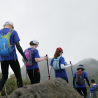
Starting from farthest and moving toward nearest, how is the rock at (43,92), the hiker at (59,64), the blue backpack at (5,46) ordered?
the hiker at (59,64) < the blue backpack at (5,46) < the rock at (43,92)

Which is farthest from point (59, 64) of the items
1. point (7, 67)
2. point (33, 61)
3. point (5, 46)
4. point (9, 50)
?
point (5, 46)

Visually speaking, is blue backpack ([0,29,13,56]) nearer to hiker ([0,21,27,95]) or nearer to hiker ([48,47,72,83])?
hiker ([0,21,27,95])

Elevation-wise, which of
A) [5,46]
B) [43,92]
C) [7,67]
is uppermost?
[5,46]

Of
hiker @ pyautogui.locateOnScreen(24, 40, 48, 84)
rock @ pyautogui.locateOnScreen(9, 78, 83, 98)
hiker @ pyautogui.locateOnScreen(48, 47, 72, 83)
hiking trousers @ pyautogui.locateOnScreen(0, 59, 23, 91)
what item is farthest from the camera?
hiker @ pyautogui.locateOnScreen(48, 47, 72, 83)

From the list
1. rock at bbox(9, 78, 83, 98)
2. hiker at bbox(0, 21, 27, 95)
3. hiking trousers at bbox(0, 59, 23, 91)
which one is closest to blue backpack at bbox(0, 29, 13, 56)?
hiker at bbox(0, 21, 27, 95)

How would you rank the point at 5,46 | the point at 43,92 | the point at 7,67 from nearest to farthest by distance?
the point at 43,92 < the point at 5,46 < the point at 7,67

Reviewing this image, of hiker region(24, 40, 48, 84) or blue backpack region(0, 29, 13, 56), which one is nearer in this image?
blue backpack region(0, 29, 13, 56)

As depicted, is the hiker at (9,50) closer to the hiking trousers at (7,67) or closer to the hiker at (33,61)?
the hiking trousers at (7,67)

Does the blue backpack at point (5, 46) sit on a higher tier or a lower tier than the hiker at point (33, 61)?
higher

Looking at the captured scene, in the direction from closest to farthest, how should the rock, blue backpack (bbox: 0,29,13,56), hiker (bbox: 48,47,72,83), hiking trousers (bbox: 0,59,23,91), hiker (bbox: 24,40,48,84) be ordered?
the rock < blue backpack (bbox: 0,29,13,56) < hiking trousers (bbox: 0,59,23,91) < hiker (bbox: 24,40,48,84) < hiker (bbox: 48,47,72,83)

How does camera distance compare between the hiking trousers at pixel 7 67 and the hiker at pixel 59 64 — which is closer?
the hiking trousers at pixel 7 67

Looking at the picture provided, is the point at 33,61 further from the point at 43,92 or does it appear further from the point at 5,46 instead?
the point at 43,92

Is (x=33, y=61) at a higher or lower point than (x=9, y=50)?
lower

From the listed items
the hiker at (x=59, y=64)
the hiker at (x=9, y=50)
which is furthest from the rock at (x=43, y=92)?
the hiker at (x=59, y=64)
